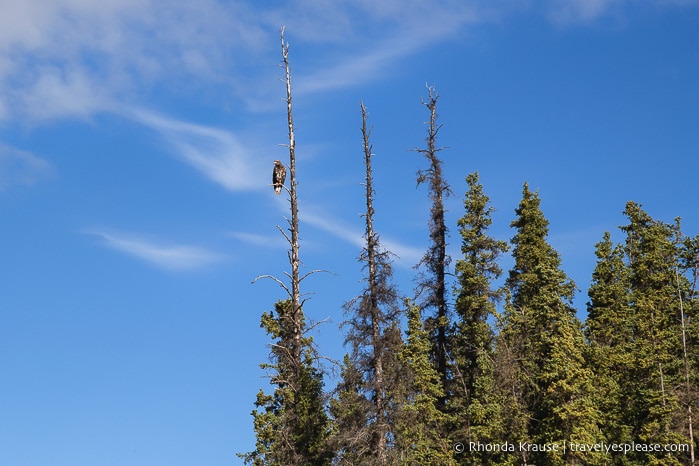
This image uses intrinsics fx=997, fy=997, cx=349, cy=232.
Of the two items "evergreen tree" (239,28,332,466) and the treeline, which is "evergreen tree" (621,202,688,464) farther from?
"evergreen tree" (239,28,332,466)

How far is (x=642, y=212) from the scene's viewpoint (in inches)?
2581

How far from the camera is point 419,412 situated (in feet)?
150

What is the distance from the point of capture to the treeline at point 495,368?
3991cm

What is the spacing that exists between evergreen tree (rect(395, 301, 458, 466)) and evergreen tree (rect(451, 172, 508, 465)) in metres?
1.29

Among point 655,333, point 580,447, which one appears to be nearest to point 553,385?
point 580,447

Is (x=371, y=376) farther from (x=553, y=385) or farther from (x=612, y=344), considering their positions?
(x=612, y=344)

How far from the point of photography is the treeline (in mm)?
39906

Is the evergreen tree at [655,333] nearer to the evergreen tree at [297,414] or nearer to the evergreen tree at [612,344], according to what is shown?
the evergreen tree at [612,344]

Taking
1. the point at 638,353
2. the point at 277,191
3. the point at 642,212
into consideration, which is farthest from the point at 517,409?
the point at 642,212

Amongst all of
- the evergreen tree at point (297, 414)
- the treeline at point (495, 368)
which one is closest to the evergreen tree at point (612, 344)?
the treeline at point (495, 368)

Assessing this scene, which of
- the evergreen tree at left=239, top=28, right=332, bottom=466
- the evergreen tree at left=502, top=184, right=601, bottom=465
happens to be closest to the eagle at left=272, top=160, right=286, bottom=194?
the evergreen tree at left=239, top=28, right=332, bottom=466

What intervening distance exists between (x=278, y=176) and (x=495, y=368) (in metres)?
15.4

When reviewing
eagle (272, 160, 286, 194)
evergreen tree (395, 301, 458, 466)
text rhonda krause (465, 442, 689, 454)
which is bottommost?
text rhonda krause (465, 442, 689, 454)

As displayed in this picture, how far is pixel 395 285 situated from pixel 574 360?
27.9 feet
